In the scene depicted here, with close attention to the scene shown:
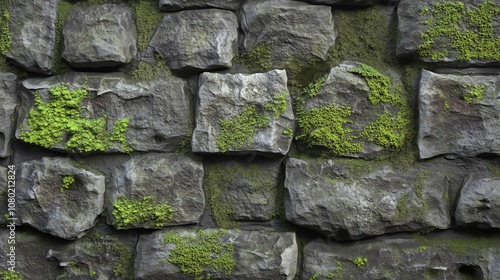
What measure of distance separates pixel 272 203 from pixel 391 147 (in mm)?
374

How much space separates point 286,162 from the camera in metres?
1.63

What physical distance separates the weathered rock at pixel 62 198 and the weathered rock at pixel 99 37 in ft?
1.02

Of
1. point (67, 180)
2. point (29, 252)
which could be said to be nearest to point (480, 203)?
point (67, 180)

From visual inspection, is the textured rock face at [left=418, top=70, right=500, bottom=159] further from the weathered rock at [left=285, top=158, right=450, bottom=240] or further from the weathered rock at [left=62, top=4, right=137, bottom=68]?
the weathered rock at [left=62, top=4, right=137, bottom=68]

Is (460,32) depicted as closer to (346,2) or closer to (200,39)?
(346,2)

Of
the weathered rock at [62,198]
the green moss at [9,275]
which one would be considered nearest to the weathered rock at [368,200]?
the weathered rock at [62,198]

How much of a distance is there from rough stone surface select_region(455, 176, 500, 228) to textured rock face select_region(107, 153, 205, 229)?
2.40 feet

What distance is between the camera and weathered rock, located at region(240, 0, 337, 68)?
1.62m

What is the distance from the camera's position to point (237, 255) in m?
1.61

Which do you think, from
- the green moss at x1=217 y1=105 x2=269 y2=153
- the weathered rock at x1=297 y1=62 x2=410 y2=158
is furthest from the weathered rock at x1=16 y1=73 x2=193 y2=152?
the weathered rock at x1=297 y1=62 x2=410 y2=158

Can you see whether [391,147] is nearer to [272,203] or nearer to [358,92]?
[358,92]

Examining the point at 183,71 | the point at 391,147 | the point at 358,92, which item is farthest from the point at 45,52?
the point at 391,147

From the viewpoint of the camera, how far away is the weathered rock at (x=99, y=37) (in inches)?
64.2

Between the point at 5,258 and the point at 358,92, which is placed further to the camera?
the point at 5,258
